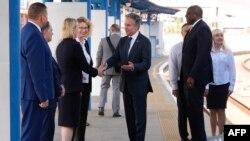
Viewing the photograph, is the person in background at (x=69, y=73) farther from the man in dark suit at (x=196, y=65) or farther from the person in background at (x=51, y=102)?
the man in dark suit at (x=196, y=65)

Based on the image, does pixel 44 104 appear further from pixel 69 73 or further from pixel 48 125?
pixel 69 73

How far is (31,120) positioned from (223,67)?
289 cm

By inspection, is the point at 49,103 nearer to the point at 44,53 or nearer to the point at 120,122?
the point at 44,53

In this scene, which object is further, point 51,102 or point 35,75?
point 51,102

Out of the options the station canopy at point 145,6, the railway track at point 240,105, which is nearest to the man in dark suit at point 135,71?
the railway track at point 240,105

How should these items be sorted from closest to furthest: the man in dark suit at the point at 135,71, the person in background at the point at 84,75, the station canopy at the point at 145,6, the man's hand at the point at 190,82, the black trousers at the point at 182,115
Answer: the man's hand at the point at 190,82, the man in dark suit at the point at 135,71, the person in background at the point at 84,75, the black trousers at the point at 182,115, the station canopy at the point at 145,6

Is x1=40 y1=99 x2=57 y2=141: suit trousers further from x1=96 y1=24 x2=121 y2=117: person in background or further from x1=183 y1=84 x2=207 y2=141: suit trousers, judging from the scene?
x1=96 y1=24 x2=121 y2=117: person in background

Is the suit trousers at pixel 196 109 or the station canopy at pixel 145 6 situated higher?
the station canopy at pixel 145 6

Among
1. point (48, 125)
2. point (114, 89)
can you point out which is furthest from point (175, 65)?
point (114, 89)

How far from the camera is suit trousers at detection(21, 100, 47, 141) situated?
200 inches

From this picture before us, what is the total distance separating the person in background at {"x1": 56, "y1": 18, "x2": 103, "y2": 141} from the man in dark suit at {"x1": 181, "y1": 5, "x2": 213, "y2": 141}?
1223mm

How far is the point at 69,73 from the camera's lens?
612 cm

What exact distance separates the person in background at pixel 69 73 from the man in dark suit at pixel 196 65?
4.01ft

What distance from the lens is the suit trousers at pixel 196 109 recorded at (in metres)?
6.23
